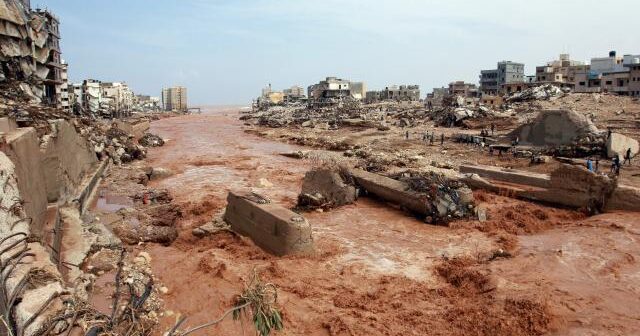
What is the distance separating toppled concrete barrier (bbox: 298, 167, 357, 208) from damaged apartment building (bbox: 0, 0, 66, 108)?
18992 millimetres

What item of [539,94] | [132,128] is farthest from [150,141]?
[539,94]

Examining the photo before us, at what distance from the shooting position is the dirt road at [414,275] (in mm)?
6738

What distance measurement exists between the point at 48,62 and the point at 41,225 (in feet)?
112

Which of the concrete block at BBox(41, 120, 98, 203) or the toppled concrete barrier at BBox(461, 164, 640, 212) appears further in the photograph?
the toppled concrete barrier at BBox(461, 164, 640, 212)

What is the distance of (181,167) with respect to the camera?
23.4 m

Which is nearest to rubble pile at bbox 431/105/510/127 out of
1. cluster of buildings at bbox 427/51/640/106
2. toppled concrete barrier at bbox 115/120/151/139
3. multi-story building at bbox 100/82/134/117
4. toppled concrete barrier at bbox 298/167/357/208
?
cluster of buildings at bbox 427/51/640/106

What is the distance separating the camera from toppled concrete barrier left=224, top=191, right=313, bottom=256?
9398 millimetres

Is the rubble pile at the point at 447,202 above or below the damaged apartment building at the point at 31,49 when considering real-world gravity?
below

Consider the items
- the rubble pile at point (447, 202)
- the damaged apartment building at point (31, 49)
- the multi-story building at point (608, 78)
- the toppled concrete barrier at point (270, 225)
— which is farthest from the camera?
the multi-story building at point (608, 78)

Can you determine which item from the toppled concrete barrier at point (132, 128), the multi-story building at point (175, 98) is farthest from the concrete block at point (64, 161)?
the multi-story building at point (175, 98)

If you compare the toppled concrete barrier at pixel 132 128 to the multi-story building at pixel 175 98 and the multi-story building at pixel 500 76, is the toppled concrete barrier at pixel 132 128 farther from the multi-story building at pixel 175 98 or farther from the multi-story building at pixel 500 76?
the multi-story building at pixel 175 98

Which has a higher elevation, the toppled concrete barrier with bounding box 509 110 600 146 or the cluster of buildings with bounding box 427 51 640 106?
the cluster of buildings with bounding box 427 51 640 106

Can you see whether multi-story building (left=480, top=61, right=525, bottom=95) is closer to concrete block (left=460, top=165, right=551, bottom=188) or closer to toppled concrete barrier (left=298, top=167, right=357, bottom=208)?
concrete block (left=460, top=165, right=551, bottom=188)

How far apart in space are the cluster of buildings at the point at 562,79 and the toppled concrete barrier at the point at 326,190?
3379 cm
